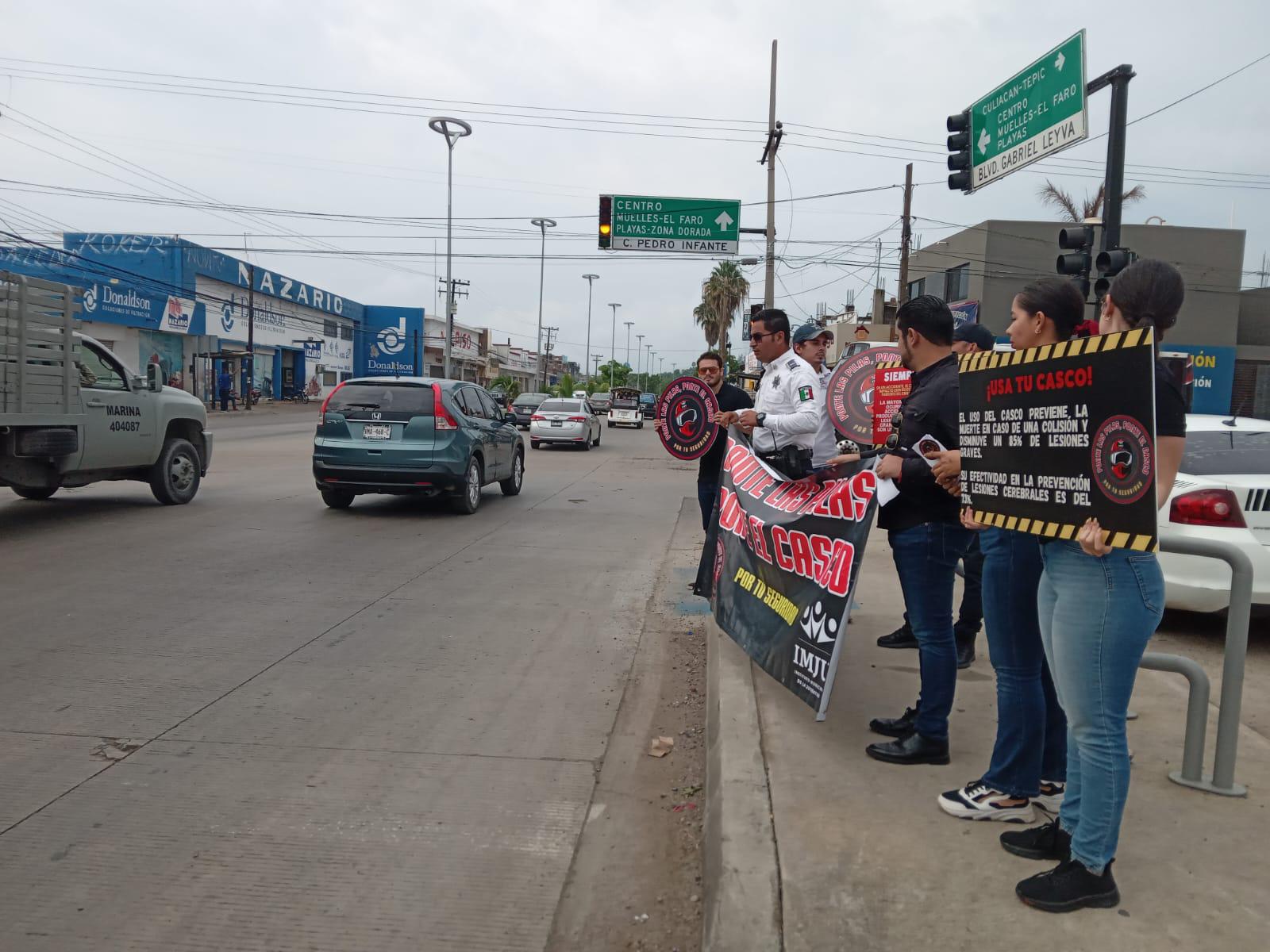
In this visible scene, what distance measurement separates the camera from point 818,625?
4215mm

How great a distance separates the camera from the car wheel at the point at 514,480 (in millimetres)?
14172

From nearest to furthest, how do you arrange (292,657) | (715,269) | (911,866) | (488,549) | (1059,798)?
1. (911,866)
2. (1059,798)
3. (292,657)
4. (488,549)
5. (715,269)

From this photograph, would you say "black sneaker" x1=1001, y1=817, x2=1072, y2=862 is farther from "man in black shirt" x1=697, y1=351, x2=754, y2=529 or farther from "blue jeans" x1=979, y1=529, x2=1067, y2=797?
"man in black shirt" x1=697, y1=351, x2=754, y2=529

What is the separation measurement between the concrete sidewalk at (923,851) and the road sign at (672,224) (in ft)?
68.6

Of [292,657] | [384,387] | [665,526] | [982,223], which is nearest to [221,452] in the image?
[384,387]

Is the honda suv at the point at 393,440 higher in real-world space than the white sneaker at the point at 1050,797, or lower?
higher

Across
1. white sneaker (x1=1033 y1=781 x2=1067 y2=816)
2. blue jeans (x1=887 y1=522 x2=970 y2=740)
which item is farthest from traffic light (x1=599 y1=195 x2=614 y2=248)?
white sneaker (x1=1033 y1=781 x2=1067 y2=816)

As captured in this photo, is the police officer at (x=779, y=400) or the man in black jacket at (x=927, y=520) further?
the police officer at (x=779, y=400)

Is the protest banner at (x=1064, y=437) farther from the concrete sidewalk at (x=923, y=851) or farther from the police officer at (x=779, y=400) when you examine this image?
the police officer at (x=779, y=400)

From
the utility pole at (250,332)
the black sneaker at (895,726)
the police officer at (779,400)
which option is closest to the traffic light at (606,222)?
the police officer at (779,400)

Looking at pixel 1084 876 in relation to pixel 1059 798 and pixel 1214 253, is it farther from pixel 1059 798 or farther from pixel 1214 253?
pixel 1214 253

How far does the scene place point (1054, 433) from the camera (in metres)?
2.76

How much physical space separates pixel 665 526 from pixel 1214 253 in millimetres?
30890

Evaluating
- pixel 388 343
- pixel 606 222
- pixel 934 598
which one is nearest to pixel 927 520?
pixel 934 598
